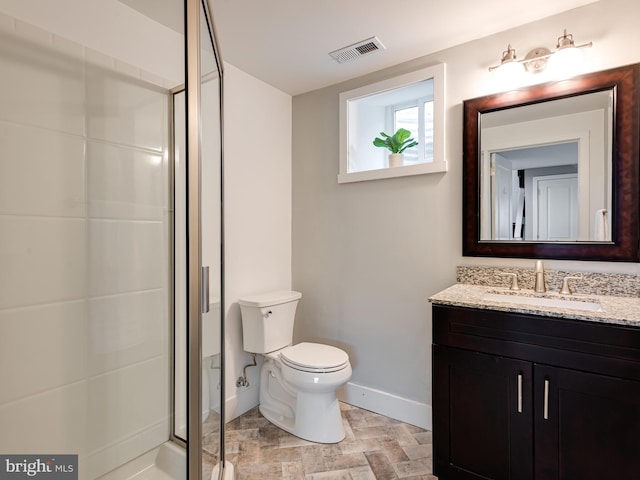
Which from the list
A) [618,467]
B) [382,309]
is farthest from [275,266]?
[618,467]

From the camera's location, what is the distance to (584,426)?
1223mm

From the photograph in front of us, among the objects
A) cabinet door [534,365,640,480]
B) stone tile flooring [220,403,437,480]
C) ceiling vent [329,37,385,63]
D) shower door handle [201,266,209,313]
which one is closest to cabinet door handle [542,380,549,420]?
cabinet door [534,365,640,480]

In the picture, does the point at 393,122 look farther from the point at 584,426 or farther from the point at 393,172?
the point at 584,426

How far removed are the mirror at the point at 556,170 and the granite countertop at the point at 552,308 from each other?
20 cm

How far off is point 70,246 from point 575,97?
235 cm

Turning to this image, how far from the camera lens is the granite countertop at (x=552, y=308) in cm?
121

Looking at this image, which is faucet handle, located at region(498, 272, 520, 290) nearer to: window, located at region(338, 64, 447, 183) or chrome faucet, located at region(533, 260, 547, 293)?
chrome faucet, located at region(533, 260, 547, 293)

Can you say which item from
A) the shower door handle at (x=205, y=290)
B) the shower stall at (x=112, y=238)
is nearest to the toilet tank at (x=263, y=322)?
the shower stall at (x=112, y=238)

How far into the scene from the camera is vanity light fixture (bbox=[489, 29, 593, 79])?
1.59 meters

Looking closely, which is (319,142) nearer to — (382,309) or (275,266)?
(275,266)

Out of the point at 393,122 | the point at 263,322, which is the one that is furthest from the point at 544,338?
the point at 393,122

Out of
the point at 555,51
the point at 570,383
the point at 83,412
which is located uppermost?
the point at 555,51

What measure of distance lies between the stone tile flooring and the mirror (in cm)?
115

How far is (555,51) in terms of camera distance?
163cm
